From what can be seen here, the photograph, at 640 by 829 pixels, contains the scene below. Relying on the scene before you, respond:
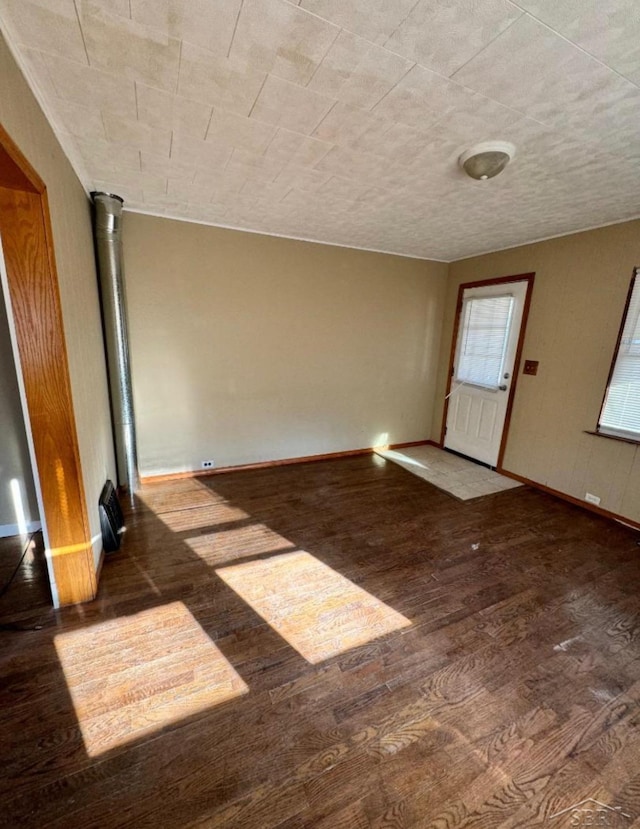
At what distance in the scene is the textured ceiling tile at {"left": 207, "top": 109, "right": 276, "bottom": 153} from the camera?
1.64m

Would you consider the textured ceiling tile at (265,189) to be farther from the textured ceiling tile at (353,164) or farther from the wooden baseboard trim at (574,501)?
the wooden baseboard trim at (574,501)

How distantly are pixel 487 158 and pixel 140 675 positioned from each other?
10.1 feet

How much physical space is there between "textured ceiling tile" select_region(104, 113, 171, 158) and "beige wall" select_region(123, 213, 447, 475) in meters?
1.19

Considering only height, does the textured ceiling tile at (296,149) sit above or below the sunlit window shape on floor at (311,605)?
above

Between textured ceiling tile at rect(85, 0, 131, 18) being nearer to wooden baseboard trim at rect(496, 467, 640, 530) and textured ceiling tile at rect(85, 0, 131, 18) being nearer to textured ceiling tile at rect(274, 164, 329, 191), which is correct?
textured ceiling tile at rect(274, 164, 329, 191)

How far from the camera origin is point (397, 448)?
4711mm

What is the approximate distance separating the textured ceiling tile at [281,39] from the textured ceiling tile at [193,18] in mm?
38

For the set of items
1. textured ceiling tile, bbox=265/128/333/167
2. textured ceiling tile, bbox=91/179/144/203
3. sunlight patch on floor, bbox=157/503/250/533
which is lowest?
sunlight patch on floor, bbox=157/503/250/533

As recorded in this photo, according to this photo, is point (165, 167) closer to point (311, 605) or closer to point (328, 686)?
point (311, 605)

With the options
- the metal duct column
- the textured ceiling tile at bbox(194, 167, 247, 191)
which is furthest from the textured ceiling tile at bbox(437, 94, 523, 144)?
the metal duct column

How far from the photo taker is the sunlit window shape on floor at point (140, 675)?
134 centimetres

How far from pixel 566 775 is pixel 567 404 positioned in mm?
2892

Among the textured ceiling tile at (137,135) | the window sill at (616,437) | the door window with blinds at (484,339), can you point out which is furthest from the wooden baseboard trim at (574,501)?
the textured ceiling tile at (137,135)

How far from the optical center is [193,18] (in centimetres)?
113
